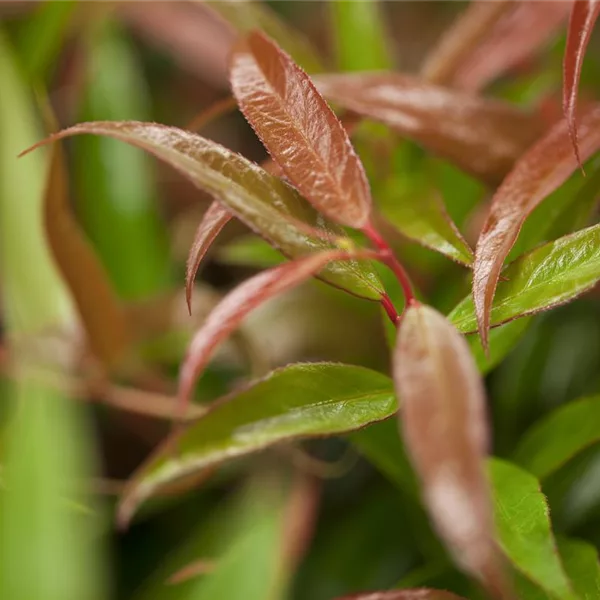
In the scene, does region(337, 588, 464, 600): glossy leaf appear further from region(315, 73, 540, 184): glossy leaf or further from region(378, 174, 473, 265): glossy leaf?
region(315, 73, 540, 184): glossy leaf

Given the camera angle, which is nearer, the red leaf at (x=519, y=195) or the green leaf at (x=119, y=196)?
the red leaf at (x=519, y=195)

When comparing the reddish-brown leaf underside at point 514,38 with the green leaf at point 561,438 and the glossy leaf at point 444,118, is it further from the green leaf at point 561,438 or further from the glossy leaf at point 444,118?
the green leaf at point 561,438

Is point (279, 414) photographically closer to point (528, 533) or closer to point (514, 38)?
point (528, 533)

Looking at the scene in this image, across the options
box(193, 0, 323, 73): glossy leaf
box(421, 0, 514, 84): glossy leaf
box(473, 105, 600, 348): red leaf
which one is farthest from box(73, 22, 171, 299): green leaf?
box(473, 105, 600, 348): red leaf

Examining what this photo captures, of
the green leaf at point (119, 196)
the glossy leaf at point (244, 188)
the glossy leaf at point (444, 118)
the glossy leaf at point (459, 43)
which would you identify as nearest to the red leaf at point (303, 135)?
the glossy leaf at point (244, 188)

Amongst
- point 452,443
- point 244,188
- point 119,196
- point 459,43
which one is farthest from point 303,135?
point 119,196

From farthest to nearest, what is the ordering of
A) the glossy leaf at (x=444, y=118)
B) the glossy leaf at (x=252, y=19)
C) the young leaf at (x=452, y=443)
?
the glossy leaf at (x=252, y=19) → the glossy leaf at (x=444, y=118) → the young leaf at (x=452, y=443)
